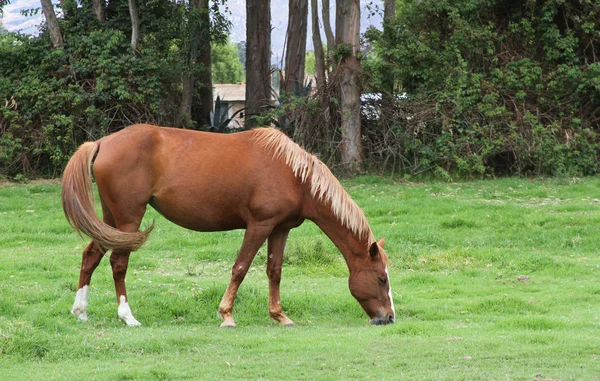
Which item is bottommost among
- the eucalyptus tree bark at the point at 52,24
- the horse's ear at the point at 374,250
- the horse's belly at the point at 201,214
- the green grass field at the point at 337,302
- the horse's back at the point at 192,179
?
the green grass field at the point at 337,302

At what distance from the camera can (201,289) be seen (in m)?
9.04

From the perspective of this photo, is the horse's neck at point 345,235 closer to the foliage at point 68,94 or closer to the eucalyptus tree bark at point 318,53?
the eucalyptus tree bark at point 318,53

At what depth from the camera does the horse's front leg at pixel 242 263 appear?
771 cm

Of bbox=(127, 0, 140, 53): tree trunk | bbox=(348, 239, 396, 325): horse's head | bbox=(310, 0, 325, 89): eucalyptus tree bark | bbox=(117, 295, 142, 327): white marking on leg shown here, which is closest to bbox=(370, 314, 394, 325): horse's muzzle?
bbox=(348, 239, 396, 325): horse's head

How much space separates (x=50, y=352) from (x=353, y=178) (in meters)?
11.9

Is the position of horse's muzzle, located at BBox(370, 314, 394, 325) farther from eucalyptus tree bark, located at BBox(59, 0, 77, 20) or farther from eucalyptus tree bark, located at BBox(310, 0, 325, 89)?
eucalyptus tree bark, located at BBox(59, 0, 77, 20)

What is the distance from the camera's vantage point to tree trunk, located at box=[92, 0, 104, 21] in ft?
63.1

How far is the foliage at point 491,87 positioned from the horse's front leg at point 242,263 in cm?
1020

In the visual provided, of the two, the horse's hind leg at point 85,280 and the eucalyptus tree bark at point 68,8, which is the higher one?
the eucalyptus tree bark at point 68,8

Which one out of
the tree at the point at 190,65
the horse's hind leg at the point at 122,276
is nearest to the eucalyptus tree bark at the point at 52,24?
the tree at the point at 190,65

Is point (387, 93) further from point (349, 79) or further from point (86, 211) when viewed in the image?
point (86, 211)

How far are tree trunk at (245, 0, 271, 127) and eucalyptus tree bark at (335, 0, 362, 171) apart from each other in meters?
3.38

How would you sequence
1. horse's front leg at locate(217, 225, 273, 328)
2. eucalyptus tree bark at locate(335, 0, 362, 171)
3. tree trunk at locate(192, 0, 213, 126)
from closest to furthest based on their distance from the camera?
horse's front leg at locate(217, 225, 273, 328)
eucalyptus tree bark at locate(335, 0, 362, 171)
tree trunk at locate(192, 0, 213, 126)

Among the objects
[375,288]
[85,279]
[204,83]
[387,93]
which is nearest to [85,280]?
[85,279]
